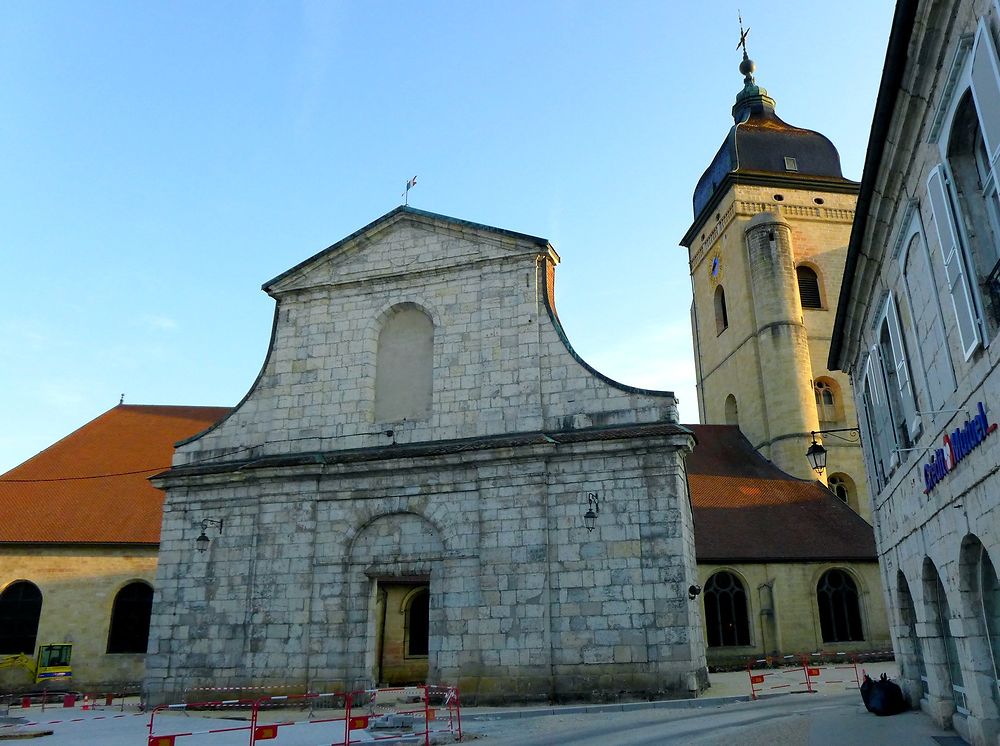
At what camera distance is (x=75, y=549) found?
22.8 meters

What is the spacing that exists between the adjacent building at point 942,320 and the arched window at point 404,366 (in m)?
9.09

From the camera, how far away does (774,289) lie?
32.1 m

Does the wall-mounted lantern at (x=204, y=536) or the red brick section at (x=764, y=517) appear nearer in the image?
the wall-mounted lantern at (x=204, y=536)

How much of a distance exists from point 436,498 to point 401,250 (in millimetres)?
6110

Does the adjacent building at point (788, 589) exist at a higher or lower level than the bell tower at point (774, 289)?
lower

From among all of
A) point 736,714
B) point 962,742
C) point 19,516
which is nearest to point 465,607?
point 736,714

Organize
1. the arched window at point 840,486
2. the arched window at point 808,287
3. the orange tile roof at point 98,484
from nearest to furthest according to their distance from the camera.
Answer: the orange tile roof at point 98,484, the arched window at point 840,486, the arched window at point 808,287

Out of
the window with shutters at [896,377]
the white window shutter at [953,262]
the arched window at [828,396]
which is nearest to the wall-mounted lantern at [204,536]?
the window with shutters at [896,377]

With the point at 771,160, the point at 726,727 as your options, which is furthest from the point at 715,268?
the point at 726,727

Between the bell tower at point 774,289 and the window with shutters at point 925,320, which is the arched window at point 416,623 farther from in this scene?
the window with shutters at point 925,320

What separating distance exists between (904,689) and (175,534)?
1445 cm

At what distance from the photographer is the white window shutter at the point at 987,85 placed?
555 cm

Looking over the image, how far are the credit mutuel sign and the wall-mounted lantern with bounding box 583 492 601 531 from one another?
6.65 metres

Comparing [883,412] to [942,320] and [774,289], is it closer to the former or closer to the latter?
[942,320]
